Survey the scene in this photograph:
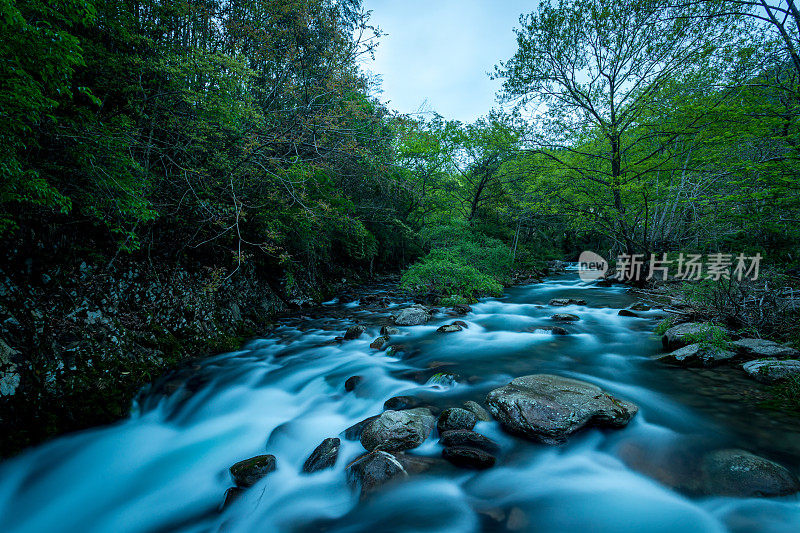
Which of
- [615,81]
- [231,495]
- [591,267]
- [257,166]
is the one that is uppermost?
[615,81]

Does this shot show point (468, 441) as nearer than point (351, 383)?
Yes

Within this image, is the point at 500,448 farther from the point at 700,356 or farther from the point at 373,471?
the point at 700,356

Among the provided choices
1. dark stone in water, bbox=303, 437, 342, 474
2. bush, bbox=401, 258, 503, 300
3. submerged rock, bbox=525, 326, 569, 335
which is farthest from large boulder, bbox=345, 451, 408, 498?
bush, bbox=401, 258, 503, 300

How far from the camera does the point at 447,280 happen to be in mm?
10852

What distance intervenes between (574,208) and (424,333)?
38.6ft

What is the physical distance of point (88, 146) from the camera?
11.4ft

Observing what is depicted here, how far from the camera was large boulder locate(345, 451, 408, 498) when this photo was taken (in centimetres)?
253

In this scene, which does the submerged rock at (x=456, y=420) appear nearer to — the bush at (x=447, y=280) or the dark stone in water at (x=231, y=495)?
the dark stone in water at (x=231, y=495)

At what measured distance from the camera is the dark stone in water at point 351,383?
4537mm

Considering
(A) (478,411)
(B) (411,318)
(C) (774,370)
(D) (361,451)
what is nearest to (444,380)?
(A) (478,411)

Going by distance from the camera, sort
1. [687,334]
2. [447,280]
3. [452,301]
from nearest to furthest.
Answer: [687,334] → [452,301] → [447,280]

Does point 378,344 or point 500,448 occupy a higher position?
point 500,448

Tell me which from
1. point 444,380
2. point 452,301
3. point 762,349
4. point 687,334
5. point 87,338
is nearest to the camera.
Result: point 87,338

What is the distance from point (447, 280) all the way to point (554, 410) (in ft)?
25.7
